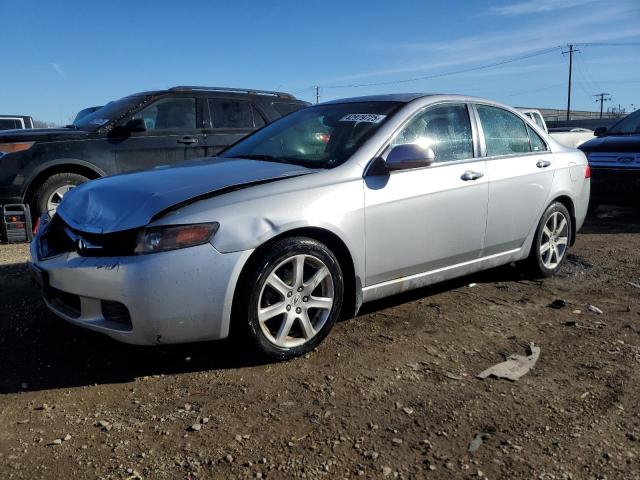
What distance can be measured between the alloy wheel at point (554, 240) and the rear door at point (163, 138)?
14.4 feet

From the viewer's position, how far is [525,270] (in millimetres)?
5109

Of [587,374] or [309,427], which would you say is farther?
[587,374]

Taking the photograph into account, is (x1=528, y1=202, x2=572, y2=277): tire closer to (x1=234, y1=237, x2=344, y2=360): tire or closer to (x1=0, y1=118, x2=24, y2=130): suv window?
(x1=234, y1=237, x2=344, y2=360): tire

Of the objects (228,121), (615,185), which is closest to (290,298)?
(228,121)

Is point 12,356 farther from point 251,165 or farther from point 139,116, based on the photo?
point 139,116

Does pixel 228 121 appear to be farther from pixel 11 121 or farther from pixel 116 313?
pixel 11 121

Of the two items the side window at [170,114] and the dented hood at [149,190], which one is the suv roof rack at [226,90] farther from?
the dented hood at [149,190]

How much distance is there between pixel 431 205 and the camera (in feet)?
12.6

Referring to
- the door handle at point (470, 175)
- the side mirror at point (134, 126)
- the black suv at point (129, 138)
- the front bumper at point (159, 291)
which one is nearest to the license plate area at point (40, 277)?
the front bumper at point (159, 291)

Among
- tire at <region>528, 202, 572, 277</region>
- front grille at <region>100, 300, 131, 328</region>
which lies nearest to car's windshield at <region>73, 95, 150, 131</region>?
front grille at <region>100, 300, 131, 328</region>

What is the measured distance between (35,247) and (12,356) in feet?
2.25

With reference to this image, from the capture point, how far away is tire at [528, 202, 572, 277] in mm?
4891

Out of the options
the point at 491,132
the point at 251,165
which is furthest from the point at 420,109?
the point at 251,165

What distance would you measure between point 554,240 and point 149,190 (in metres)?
3.67
